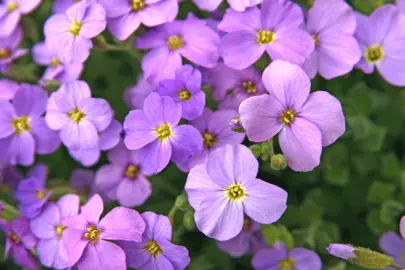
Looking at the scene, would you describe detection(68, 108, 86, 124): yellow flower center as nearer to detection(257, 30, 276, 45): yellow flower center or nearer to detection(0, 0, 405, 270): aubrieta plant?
detection(0, 0, 405, 270): aubrieta plant

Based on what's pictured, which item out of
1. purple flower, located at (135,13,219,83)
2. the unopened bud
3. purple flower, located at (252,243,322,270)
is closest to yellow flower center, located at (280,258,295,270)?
purple flower, located at (252,243,322,270)

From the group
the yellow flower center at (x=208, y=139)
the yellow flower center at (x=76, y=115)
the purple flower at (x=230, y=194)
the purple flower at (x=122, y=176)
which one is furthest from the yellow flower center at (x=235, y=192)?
the yellow flower center at (x=76, y=115)

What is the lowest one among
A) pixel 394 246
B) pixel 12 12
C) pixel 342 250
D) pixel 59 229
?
pixel 394 246

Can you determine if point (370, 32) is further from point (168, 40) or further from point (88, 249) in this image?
point (88, 249)

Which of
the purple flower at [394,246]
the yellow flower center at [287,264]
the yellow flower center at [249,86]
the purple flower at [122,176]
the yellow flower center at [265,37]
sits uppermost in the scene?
the yellow flower center at [265,37]

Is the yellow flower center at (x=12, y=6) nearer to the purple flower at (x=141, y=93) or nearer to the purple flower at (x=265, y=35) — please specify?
the purple flower at (x=141, y=93)

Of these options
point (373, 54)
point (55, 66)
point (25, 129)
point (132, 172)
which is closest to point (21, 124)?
point (25, 129)

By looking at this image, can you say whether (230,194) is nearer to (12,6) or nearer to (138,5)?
(138,5)
